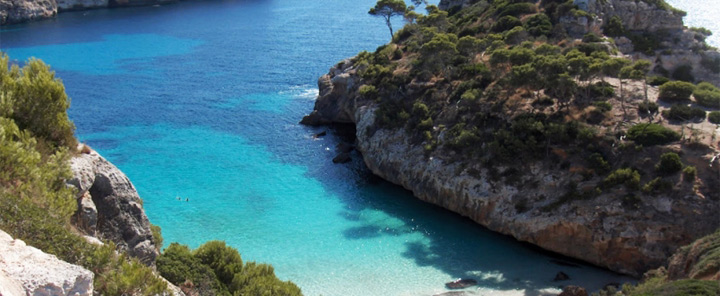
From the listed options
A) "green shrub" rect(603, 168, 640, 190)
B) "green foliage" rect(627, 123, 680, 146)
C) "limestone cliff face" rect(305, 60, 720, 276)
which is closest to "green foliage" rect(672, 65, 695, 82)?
"green foliage" rect(627, 123, 680, 146)

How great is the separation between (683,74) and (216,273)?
43580 mm

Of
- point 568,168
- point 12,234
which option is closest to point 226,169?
point 568,168

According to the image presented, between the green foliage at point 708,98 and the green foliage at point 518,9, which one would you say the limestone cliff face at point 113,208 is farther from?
the green foliage at point 518,9

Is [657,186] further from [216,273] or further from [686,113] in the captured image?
[216,273]

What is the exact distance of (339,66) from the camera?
58.9 metres

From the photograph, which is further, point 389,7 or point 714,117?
point 389,7

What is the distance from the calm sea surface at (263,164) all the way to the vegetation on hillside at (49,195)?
40.0ft

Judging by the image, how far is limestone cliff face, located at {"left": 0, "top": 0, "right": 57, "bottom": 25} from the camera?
333ft

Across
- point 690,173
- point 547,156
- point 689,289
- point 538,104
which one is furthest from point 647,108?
point 689,289

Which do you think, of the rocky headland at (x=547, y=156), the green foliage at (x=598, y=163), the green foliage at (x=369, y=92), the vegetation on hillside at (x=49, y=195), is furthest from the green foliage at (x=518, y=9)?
the vegetation on hillside at (x=49, y=195)

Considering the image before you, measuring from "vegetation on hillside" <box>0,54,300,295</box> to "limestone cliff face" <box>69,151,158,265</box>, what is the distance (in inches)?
33.5

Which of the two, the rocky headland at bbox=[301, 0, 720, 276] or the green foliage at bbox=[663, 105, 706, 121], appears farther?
the green foliage at bbox=[663, 105, 706, 121]

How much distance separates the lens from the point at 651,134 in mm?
33312

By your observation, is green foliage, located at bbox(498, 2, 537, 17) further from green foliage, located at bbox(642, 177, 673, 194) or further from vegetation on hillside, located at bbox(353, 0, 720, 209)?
green foliage, located at bbox(642, 177, 673, 194)
